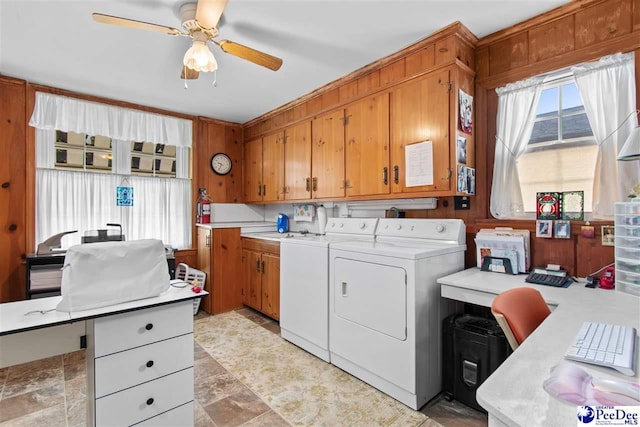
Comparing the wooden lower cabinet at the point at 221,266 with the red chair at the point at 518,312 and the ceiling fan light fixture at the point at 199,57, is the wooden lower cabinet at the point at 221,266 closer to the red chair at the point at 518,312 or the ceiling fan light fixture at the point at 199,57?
the ceiling fan light fixture at the point at 199,57

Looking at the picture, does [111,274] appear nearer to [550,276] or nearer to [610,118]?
[550,276]

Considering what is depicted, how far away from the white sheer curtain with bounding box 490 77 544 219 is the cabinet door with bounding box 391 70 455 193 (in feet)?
1.34

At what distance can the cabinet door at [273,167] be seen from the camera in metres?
3.99

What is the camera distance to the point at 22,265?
121 inches

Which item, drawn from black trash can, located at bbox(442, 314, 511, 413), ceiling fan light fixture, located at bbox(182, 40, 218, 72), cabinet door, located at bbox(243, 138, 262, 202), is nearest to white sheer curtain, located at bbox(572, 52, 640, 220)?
black trash can, located at bbox(442, 314, 511, 413)

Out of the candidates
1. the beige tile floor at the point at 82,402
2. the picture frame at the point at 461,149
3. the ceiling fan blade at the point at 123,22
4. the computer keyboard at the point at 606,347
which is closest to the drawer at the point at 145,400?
the beige tile floor at the point at 82,402

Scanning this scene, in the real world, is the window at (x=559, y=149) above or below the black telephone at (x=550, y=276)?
above

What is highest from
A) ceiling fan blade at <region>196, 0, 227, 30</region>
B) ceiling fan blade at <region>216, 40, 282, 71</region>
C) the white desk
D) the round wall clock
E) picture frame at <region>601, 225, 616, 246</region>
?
ceiling fan blade at <region>196, 0, 227, 30</region>

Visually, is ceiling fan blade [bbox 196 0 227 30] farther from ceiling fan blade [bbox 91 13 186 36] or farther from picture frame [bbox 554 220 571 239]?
picture frame [bbox 554 220 571 239]

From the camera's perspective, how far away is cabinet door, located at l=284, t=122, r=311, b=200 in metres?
3.56

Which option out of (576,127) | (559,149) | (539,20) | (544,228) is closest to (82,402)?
(544,228)

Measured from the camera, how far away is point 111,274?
1573 mm

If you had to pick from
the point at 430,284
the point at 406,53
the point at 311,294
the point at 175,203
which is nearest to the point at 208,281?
the point at 175,203

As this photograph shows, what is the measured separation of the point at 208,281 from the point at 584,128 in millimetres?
3856
